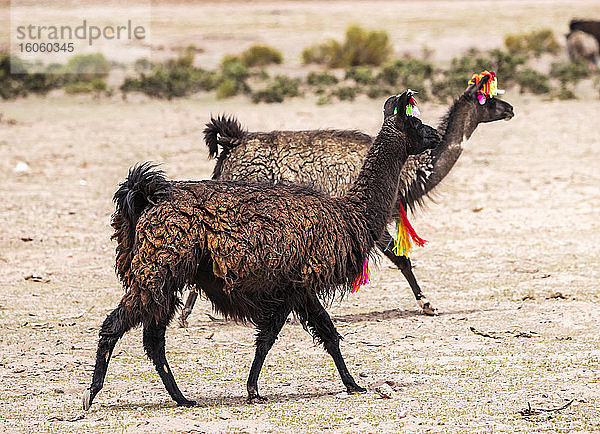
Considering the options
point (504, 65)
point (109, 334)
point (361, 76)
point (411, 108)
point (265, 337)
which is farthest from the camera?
point (504, 65)

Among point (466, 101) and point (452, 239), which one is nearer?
point (466, 101)

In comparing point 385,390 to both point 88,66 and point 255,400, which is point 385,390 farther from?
point 88,66

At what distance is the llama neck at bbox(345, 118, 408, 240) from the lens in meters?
6.27

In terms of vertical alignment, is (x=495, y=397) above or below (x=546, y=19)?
below

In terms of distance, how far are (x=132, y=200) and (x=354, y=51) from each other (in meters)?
25.3

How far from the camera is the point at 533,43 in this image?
32562 mm

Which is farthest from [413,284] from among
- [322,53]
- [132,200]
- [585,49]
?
[322,53]

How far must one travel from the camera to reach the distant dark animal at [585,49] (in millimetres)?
25609

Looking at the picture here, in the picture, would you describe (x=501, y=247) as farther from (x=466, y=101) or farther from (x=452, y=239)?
(x=466, y=101)

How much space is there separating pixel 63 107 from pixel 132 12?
109 feet

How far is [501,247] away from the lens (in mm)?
11141

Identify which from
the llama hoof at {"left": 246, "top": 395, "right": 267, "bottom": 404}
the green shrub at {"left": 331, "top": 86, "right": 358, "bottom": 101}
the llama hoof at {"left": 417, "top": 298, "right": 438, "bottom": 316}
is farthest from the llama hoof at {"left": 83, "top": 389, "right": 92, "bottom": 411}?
the green shrub at {"left": 331, "top": 86, "right": 358, "bottom": 101}

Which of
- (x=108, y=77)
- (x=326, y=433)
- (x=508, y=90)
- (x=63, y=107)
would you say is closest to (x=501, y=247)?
(x=326, y=433)

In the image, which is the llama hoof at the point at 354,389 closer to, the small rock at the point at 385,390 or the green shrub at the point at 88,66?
the small rock at the point at 385,390
